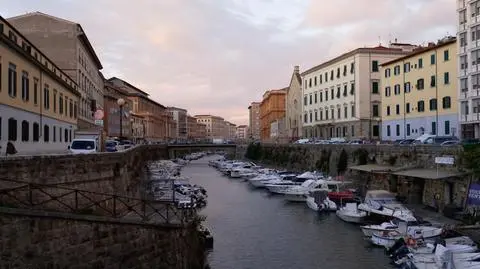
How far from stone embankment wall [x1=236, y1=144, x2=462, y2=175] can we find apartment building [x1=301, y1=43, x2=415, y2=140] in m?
9.38

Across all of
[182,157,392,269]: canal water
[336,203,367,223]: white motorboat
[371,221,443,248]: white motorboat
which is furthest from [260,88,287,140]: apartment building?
[371,221,443,248]: white motorboat

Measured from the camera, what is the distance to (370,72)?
7969cm

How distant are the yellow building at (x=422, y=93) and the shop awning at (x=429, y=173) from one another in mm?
18994

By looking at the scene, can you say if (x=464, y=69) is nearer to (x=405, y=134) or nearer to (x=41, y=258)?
(x=405, y=134)

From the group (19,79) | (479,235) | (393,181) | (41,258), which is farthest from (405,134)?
(41,258)

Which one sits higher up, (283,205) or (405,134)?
(405,134)

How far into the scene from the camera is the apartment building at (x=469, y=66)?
173ft

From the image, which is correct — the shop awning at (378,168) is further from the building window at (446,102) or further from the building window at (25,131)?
the building window at (25,131)

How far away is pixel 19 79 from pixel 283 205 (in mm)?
28412

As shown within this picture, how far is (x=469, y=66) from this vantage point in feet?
176

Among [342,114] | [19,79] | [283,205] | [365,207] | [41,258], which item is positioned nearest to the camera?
[41,258]

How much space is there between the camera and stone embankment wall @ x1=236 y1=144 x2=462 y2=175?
42.4 m

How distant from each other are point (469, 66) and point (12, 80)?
44.6 m

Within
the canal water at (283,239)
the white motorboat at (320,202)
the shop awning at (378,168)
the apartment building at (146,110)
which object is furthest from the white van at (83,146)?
the apartment building at (146,110)
